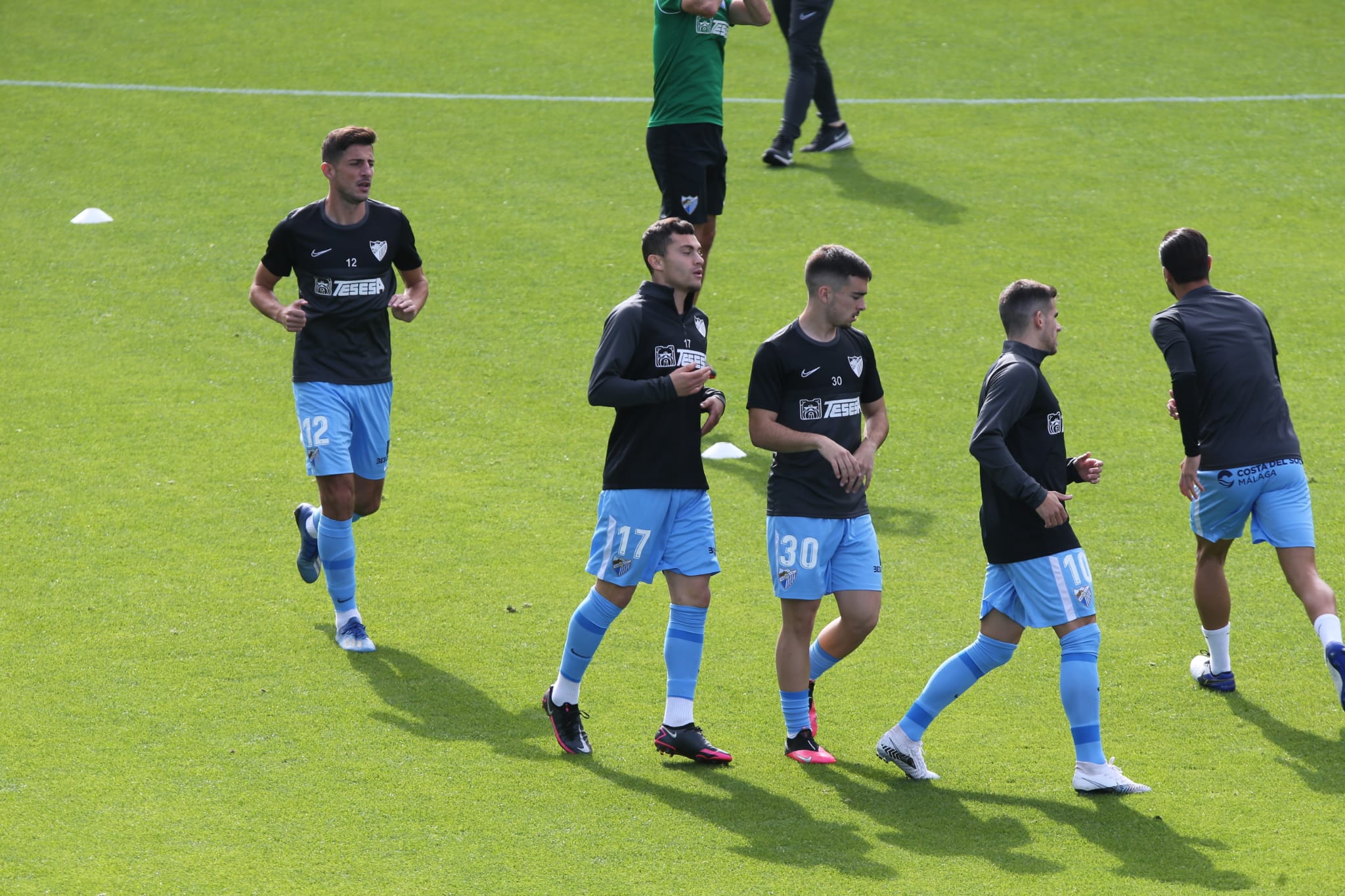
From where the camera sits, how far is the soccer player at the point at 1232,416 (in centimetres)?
649

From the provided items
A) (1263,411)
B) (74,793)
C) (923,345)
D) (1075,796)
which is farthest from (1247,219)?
(74,793)

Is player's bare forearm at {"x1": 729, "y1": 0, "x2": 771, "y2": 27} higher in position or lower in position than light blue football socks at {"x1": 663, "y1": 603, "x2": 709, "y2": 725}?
higher

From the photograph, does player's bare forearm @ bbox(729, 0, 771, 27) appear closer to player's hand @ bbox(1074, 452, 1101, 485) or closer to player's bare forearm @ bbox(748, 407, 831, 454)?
player's bare forearm @ bbox(748, 407, 831, 454)

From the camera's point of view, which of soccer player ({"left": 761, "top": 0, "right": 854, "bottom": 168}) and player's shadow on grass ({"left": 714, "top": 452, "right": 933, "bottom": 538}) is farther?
soccer player ({"left": 761, "top": 0, "right": 854, "bottom": 168})

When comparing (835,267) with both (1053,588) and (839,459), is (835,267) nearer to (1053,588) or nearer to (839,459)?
(839,459)

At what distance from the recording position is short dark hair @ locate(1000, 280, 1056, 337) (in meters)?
5.86

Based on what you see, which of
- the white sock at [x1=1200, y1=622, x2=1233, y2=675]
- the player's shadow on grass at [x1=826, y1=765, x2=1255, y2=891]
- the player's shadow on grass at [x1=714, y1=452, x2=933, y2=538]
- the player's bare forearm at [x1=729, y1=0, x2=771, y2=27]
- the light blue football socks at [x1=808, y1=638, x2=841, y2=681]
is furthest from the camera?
the player's bare forearm at [x1=729, y1=0, x2=771, y2=27]

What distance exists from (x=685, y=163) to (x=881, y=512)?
286cm

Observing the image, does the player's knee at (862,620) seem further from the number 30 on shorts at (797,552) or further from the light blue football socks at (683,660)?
the light blue football socks at (683,660)

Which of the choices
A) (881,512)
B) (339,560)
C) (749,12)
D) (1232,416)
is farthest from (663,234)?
(749,12)

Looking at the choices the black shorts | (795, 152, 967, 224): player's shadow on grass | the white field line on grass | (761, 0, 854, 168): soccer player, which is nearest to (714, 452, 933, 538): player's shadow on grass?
the black shorts

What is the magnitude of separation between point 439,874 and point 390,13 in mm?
17466

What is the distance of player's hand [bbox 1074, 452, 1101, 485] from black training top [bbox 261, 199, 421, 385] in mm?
3303

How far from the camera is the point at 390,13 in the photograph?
2073 cm
